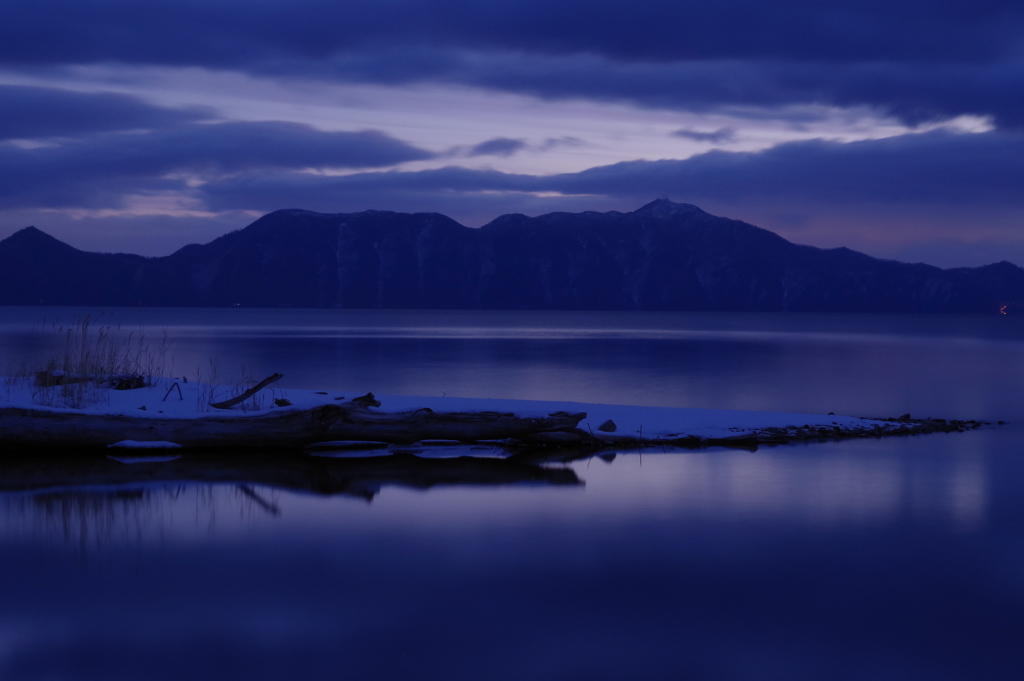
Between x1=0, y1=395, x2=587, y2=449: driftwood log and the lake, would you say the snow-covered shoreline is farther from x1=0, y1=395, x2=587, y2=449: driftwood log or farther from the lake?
the lake

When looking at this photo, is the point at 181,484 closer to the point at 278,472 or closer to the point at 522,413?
the point at 278,472

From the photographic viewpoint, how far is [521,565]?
31.4 feet

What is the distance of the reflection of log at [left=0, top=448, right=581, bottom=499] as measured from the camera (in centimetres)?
1338

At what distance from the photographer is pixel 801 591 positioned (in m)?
8.75

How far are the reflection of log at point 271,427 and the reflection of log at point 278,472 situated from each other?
12.5 inches

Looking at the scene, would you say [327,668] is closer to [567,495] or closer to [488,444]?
[567,495]

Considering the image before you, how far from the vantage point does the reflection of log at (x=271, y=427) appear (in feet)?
48.8

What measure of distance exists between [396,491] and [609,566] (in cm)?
463

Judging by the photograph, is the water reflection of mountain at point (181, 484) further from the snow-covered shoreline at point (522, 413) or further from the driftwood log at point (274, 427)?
the snow-covered shoreline at point (522, 413)

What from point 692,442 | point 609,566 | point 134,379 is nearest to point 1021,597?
point 609,566

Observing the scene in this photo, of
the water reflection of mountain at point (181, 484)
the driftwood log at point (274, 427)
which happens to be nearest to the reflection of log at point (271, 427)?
the driftwood log at point (274, 427)

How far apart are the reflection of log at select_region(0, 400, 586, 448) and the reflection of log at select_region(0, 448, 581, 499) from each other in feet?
1.05

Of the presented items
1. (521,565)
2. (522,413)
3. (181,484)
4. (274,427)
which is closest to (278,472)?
Result: (274,427)

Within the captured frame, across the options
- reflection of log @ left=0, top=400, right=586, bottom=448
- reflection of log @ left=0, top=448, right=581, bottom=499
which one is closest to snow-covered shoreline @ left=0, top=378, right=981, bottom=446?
reflection of log @ left=0, top=400, right=586, bottom=448
